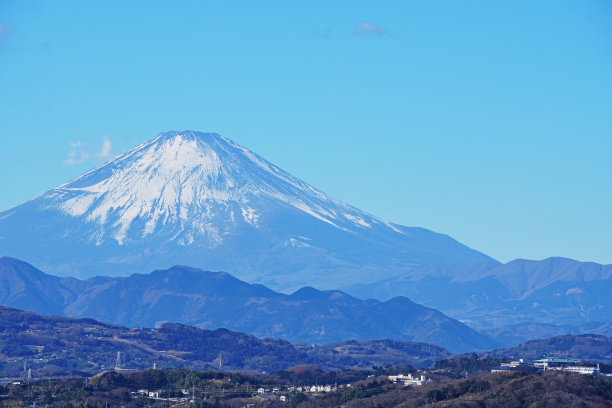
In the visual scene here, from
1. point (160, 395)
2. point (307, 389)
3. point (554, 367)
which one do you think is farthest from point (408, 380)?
point (160, 395)

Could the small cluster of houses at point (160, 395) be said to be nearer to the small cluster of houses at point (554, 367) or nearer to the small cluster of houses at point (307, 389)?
the small cluster of houses at point (307, 389)

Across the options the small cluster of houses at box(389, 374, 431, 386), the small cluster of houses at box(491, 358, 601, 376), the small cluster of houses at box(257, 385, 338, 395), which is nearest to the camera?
the small cluster of houses at box(257, 385, 338, 395)

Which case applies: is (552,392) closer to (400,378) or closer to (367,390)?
(367,390)

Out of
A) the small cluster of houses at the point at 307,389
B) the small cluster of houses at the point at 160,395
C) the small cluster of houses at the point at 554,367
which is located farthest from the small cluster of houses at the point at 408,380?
the small cluster of houses at the point at 160,395

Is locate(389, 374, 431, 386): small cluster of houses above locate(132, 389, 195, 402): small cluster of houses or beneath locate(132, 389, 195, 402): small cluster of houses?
above

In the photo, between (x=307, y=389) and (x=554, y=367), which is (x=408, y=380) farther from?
(x=554, y=367)

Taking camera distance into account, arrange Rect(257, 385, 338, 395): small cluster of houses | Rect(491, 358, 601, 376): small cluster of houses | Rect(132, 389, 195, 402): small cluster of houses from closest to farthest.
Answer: Rect(132, 389, 195, 402): small cluster of houses
Rect(257, 385, 338, 395): small cluster of houses
Rect(491, 358, 601, 376): small cluster of houses

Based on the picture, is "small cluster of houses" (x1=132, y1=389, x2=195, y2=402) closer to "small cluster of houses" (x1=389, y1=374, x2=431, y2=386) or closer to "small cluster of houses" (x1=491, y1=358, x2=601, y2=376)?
"small cluster of houses" (x1=389, y1=374, x2=431, y2=386)

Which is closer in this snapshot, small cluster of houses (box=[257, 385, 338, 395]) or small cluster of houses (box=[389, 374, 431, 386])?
small cluster of houses (box=[257, 385, 338, 395])

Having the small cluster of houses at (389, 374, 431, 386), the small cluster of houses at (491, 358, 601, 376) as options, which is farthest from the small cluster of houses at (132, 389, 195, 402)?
the small cluster of houses at (491, 358, 601, 376)
